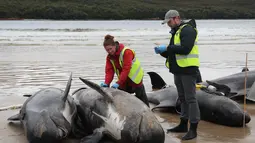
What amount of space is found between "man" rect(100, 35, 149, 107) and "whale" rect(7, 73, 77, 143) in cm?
104

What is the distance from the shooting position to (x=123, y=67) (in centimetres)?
864

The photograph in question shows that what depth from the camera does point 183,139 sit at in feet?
25.3

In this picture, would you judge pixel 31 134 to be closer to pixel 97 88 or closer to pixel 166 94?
pixel 97 88

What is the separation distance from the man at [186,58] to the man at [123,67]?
943 mm

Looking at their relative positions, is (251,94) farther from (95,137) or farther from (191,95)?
(95,137)

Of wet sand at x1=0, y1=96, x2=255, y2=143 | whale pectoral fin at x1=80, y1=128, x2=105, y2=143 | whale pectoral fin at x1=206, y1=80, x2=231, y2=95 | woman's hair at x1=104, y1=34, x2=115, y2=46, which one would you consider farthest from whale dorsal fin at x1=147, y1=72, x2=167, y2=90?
whale pectoral fin at x1=80, y1=128, x2=105, y2=143

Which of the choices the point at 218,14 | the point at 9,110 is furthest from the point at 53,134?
the point at 218,14

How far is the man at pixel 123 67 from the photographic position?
8.48 m

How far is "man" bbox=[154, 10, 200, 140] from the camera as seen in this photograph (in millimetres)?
7566

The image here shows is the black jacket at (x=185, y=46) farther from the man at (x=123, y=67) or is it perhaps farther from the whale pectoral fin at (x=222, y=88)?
the whale pectoral fin at (x=222, y=88)

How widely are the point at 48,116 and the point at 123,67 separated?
81.3 inches

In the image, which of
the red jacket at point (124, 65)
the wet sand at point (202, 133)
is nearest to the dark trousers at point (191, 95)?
the wet sand at point (202, 133)

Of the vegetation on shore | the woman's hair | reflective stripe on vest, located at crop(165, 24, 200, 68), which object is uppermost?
the woman's hair

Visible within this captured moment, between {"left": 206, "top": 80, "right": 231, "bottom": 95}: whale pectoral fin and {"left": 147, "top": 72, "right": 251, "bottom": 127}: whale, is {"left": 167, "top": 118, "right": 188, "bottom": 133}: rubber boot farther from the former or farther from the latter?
{"left": 206, "top": 80, "right": 231, "bottom": 95}: whale pectoral fin
